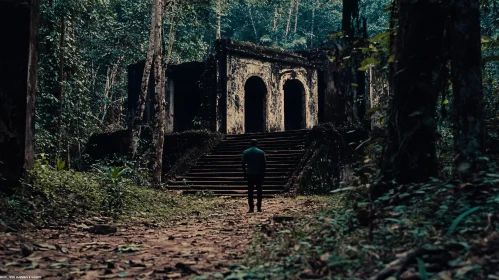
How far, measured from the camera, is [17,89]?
7.04m

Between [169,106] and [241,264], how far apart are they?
17248 mm

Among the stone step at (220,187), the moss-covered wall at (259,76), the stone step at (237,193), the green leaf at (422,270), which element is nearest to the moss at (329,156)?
the stone step at (220,187)

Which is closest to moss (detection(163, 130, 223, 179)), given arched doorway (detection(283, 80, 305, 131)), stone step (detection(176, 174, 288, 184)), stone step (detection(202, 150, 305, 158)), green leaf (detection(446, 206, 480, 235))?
stone step (detection(202, 150, 305, 158))

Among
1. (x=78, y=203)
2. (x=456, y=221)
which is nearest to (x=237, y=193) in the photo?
(x=78, y=203)

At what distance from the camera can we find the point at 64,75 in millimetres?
14680

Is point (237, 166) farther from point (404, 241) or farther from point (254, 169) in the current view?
point (404, 241)

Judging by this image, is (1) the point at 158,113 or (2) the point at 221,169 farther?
(2) the point at 221,169

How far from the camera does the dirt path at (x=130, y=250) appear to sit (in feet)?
12.7

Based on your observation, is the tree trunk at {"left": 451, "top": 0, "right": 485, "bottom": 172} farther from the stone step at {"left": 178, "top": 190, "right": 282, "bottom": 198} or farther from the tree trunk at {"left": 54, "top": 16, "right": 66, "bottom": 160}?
the tree trunk at {"left": 54, "top": 16, "right": 66, "bottom": 160}

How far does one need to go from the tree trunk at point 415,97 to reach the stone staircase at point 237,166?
24.2ft

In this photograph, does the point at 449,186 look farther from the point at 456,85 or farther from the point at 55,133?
the point at 55,133

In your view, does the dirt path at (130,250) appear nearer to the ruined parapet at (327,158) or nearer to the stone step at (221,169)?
the ruined parapet at (327,158)

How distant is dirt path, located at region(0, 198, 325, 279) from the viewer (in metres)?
3.87

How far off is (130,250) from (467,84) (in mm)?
4064
